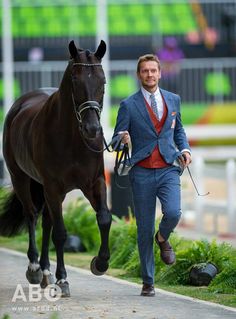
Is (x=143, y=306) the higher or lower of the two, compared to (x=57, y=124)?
lower

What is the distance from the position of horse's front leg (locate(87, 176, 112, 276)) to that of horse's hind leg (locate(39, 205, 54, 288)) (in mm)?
839

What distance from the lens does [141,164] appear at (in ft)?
31.1

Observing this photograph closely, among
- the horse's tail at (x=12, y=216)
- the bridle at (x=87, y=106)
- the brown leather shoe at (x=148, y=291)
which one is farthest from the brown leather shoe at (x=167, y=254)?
the horse's tail at (x=12, y=216)

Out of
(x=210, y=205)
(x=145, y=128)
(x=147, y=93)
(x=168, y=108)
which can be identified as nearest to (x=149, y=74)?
(x=147, y=93)

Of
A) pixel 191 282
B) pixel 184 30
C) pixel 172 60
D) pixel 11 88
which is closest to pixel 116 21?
pixel 184 30

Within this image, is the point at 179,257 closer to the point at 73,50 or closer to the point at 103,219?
the point at 103,219

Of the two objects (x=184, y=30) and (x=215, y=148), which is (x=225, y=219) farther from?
(x=184, y=30)

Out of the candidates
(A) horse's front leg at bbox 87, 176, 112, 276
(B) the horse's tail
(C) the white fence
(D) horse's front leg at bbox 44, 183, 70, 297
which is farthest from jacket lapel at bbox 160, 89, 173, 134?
(C) the white fence

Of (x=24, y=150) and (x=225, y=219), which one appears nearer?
(x=24, y=150)

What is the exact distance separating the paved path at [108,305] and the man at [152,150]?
34cm

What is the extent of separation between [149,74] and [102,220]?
51.8 inches

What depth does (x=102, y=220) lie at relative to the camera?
965 cm

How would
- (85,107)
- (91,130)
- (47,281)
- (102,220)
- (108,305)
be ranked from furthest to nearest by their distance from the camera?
(47,281)
(102,220)
(85,107)
(91,130)
(108,305)

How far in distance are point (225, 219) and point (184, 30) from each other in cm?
1776
